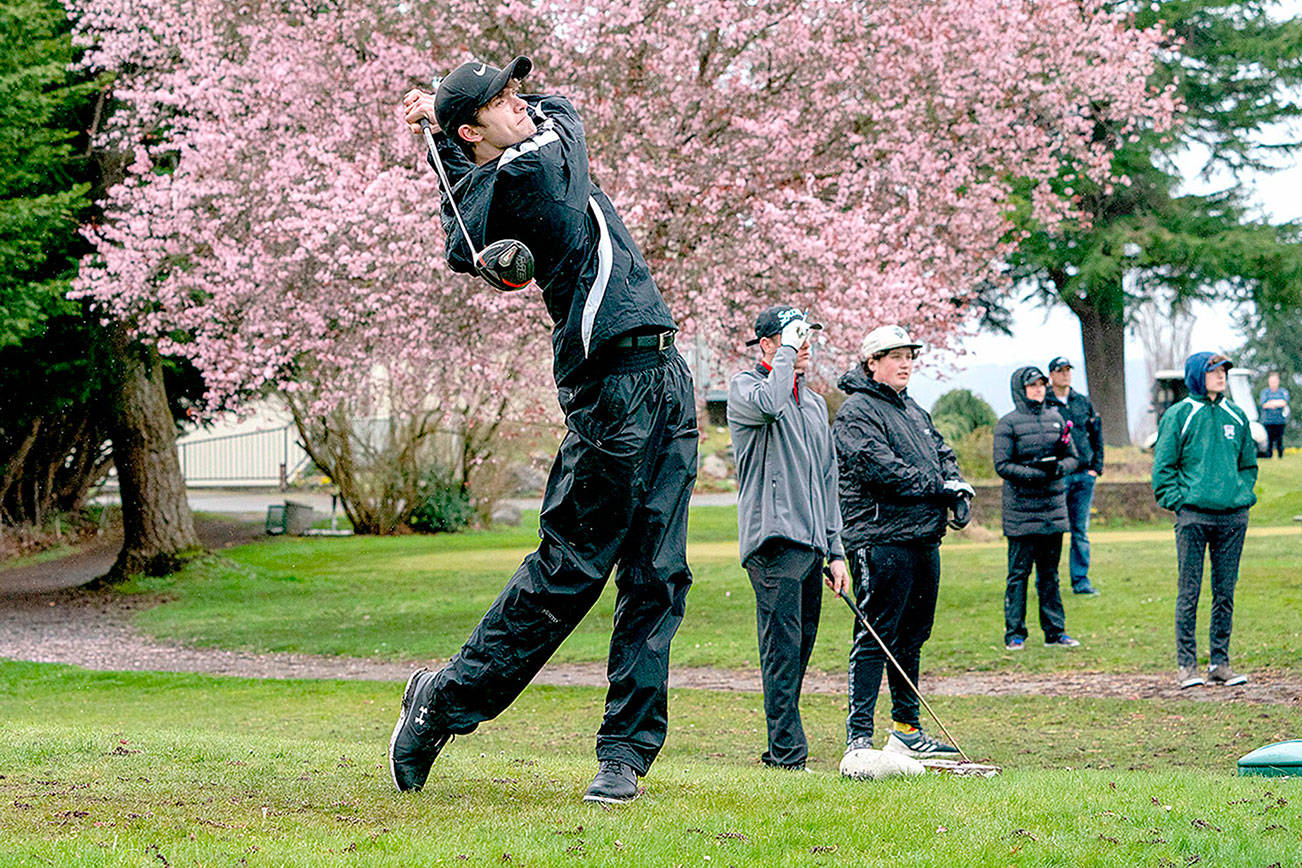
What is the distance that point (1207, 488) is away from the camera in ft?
29.8

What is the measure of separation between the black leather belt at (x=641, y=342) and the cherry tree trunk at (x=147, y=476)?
54.5ft

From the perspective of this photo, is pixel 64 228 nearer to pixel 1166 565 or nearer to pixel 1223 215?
pixel 1166 565

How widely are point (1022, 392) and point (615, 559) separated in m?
8.05

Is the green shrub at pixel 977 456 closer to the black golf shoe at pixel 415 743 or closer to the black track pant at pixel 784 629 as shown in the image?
the black track pant at pixel 784 629

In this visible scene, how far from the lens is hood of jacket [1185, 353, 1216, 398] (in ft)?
30.0

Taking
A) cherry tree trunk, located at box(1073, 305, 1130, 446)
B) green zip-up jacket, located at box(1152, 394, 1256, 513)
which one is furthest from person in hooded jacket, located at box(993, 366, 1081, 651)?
cherry tree trunk, located at box(1073, 305, 1130, 446)

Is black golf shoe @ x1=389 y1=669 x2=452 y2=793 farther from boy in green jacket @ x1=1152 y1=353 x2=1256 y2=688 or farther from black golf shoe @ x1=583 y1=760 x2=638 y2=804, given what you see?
boy in green jacket @ x1=1152 y1=353 x2=1256 y2=688

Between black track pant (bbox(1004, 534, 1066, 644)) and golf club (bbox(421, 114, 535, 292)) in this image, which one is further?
black track pant (bbox(1004, 534, 1066, 644))

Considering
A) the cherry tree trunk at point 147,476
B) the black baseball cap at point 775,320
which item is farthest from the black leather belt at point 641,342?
the cherry tree trunk at point 147,476

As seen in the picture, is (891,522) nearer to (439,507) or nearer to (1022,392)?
(1022,392)

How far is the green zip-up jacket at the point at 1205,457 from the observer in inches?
356

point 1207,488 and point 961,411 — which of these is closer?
point 1207,488

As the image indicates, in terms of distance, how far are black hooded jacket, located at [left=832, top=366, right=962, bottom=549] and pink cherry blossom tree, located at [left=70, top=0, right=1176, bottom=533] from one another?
6197 mm

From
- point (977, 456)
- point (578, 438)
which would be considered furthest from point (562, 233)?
point (977, 456)
